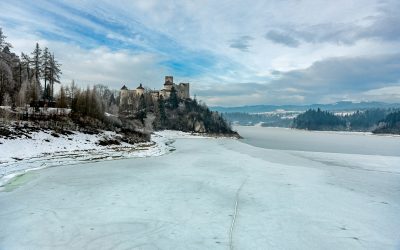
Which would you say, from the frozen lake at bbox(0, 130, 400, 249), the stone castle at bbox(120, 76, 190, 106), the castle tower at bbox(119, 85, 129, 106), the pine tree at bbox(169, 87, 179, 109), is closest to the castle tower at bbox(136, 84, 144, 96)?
the stone castle at bbox(120, 76, 190, 106)

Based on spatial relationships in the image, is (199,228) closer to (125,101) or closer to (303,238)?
(303,238)

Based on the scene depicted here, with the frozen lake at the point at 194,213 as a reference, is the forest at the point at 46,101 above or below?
above

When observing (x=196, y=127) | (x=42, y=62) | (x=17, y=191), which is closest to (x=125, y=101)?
(x=196, y=127)

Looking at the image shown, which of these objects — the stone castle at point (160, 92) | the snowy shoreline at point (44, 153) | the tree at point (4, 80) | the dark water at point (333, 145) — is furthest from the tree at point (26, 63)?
the stone castle at point (160, 92)

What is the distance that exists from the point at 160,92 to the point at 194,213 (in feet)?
475

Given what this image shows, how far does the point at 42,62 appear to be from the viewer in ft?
212

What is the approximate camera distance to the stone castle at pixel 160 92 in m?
142

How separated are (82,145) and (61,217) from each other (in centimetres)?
2714

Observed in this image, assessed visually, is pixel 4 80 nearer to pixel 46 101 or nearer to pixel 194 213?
pixel 46 101

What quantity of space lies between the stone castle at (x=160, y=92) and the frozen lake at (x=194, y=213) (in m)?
121

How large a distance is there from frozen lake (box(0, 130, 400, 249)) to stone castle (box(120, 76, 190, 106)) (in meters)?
121

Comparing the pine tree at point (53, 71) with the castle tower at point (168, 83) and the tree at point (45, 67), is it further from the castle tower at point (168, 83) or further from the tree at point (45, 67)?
the castle tower at point (168, 83)

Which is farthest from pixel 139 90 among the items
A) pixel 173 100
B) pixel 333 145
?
pixel 333 145

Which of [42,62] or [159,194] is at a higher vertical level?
[42,62]
